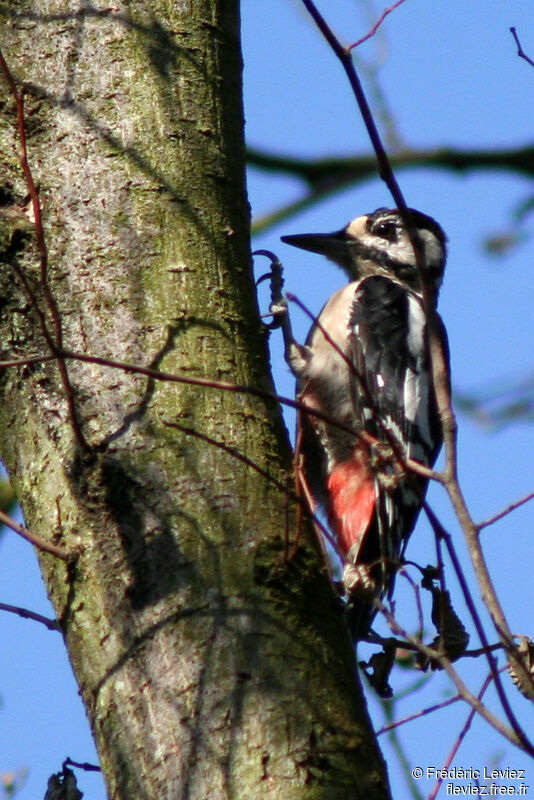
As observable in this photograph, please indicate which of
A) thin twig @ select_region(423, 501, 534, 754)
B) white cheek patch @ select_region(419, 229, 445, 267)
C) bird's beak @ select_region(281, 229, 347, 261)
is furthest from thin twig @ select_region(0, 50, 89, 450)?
white cheek patch @ select_region(419, 229, 445, 267)

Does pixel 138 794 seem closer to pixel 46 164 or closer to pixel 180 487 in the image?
pixel 180 487

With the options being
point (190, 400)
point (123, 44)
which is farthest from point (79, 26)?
point (190, 400)

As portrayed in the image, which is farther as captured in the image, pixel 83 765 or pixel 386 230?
pixel 386 230

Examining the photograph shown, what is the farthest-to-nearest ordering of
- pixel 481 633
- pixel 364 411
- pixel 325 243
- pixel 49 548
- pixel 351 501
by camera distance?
pixel 325 243, pixel 364 411, pixel 351 501, pixel 49 548, pixel 481 633

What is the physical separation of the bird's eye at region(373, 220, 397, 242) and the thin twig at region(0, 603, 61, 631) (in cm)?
342

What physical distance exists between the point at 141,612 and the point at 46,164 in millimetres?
1147

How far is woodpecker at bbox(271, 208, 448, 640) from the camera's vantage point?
13.0 ft

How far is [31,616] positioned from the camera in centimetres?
233

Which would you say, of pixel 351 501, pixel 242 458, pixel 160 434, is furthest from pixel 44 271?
pixel 351 501

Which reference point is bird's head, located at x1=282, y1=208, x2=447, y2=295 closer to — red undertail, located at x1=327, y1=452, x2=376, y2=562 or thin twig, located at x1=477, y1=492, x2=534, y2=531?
red undertail, located at x1=327, y1=452, x2=376, y2=562

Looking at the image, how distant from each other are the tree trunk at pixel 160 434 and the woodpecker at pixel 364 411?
1175 millimetres

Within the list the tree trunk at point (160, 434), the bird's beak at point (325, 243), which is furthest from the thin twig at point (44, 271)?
the bird's beak at point (325, 243)

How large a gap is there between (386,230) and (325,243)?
0.34 m

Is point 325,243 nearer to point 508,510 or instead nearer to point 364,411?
point 364,411
